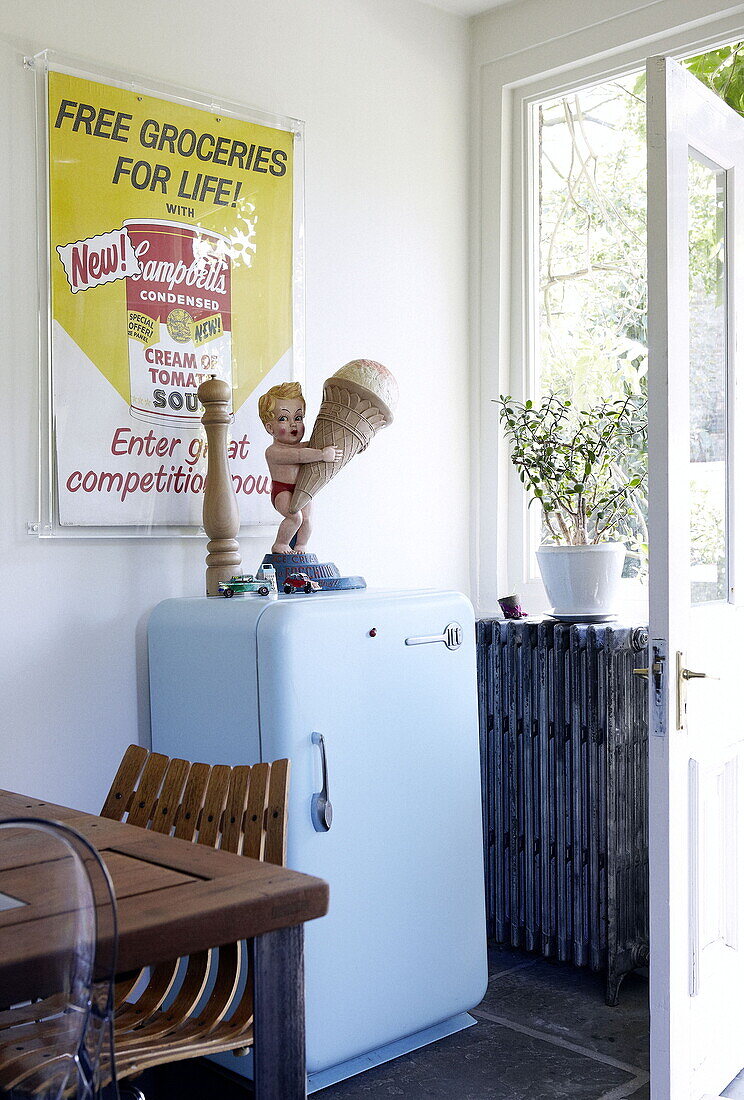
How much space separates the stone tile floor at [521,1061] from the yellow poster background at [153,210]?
164 centimetres

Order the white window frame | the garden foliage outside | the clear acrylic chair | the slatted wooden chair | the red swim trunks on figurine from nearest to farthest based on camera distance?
1. the clear acrylic chair
2. the slatted wooden chair
3. the red swim trunks on figurine
4. the garden foliage outside
5. the white window frame

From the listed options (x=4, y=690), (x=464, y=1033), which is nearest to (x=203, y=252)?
(x=4, y=690)

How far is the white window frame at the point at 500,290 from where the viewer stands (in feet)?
11.6

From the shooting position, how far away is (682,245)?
2225 millimetres

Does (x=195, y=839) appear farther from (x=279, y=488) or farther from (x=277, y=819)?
(x=279, y=488)

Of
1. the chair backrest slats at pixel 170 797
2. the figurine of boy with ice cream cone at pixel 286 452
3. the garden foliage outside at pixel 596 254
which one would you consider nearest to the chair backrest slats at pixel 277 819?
the chair backrest slats at pixel 170 797

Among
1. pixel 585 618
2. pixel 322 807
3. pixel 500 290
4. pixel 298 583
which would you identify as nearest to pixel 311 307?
pixel 500 290

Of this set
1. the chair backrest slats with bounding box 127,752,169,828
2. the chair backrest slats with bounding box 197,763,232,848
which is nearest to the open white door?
the chair backrest slats with bounding box 197,763,232,848

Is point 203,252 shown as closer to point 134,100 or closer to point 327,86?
point 134,100

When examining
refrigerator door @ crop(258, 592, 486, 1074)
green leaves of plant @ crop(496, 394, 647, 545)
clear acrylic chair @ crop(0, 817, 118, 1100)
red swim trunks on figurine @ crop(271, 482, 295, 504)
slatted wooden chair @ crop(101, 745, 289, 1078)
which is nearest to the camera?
clear acrylic chair @ crop(0, 817, 118, 1100)

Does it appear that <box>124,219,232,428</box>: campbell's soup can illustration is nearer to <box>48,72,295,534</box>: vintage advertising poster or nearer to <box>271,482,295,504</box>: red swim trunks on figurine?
<box>48,72,295,534</box>: vintage advertising poster

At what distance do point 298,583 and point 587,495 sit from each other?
3.07ft

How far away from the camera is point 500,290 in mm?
3539

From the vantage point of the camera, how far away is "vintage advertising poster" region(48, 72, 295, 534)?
8.51 feet
